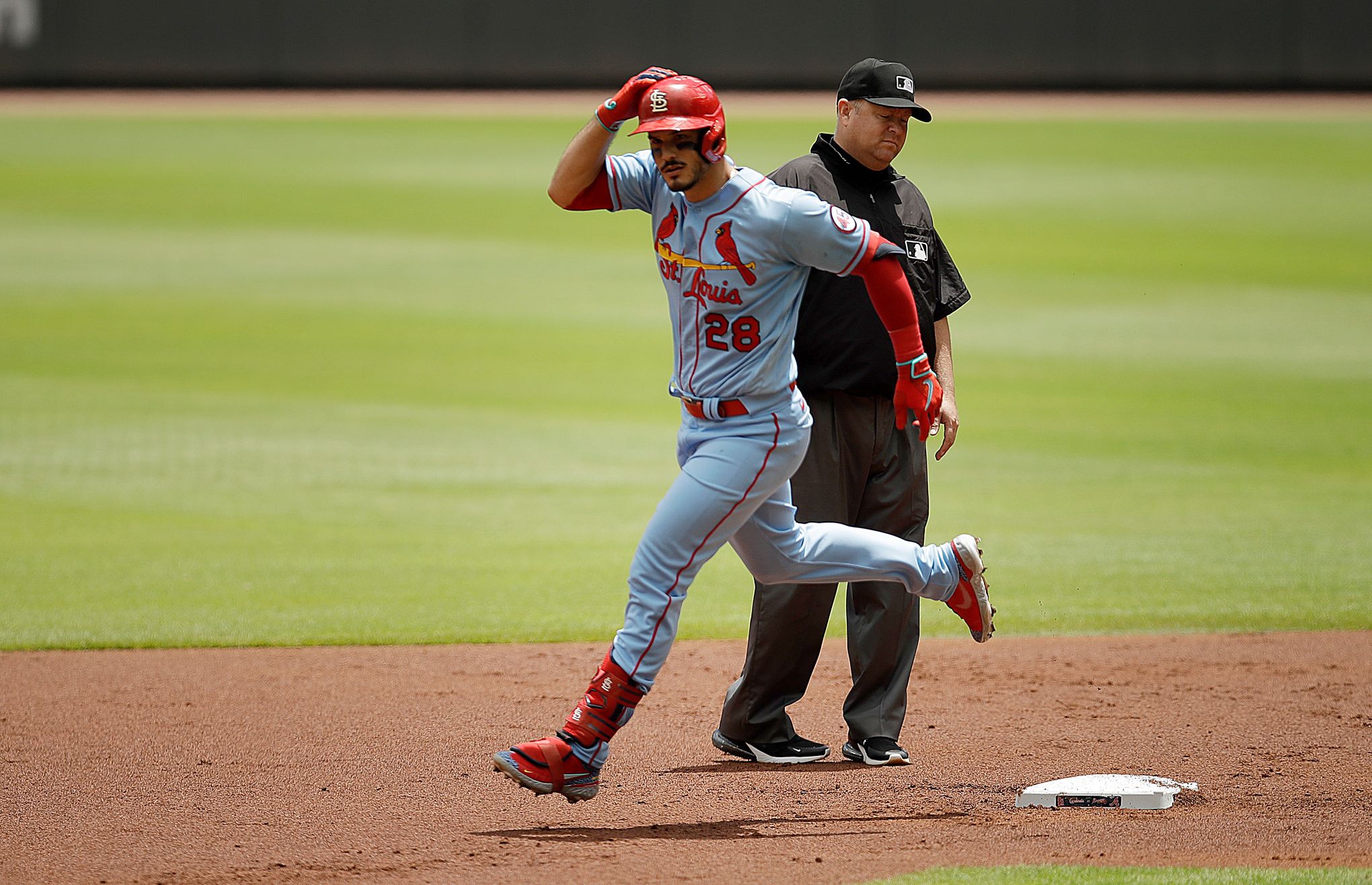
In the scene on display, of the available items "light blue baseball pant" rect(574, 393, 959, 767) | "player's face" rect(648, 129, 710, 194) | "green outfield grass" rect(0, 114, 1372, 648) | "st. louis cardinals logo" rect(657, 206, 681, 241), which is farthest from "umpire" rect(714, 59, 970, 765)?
"green outfield grass" rect(0, 114, 1372, 648)

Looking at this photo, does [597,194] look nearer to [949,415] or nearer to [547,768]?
[949,415]

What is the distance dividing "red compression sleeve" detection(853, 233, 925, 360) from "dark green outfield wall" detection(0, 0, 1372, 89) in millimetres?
28136

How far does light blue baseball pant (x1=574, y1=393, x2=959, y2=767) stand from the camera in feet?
14.6

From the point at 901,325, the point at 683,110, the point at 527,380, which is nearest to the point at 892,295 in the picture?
the point at 901,325

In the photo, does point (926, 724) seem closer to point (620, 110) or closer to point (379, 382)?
point (620, 110)

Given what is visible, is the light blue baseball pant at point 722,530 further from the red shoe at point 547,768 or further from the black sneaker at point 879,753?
the black sneaker at point 879,753

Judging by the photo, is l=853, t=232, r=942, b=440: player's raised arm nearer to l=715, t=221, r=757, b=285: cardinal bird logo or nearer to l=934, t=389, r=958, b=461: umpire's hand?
l=715, t=221, r=757, b=285: cardinal bird logo

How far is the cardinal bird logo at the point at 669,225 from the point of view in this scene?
4547 mm

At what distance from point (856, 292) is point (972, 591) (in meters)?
1.08

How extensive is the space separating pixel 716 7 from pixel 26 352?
18.9 m

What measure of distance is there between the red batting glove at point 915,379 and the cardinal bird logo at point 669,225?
72cm

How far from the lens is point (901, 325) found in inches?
179

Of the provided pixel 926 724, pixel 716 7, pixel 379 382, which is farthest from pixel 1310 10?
pixel 926 724

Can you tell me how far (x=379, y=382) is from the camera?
15414 millimetres
